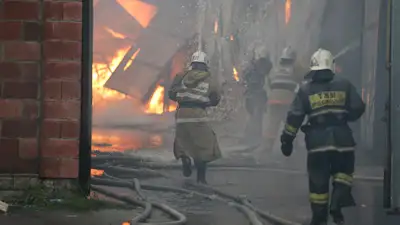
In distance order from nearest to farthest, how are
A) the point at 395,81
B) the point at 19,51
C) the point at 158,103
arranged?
the point at 395,81
the point at 158,103
the point at 19,51

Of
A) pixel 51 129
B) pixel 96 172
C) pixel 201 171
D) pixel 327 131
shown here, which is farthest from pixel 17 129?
pixel 327 131

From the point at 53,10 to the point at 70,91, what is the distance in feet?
2.78

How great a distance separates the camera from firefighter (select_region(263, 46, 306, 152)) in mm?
5223

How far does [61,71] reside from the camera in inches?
213

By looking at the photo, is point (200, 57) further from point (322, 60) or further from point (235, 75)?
point (322, 60)

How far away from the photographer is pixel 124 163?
5441 mm

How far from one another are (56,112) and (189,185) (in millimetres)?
1537

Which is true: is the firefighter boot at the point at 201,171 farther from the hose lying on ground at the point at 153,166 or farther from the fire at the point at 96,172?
the fire at the point at 96,172

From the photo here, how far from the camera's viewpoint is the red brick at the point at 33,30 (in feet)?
17.9

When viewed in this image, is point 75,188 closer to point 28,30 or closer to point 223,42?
point 28,30

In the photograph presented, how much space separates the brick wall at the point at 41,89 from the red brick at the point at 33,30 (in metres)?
0.01

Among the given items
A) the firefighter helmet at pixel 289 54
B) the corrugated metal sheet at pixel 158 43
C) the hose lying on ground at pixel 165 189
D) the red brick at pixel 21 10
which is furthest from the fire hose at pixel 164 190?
the red brick at pixel 21 10

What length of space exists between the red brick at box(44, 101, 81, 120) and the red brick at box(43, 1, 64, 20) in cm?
87

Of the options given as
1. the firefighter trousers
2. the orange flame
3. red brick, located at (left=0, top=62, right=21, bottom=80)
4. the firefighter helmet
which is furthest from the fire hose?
the firefighter helmet
